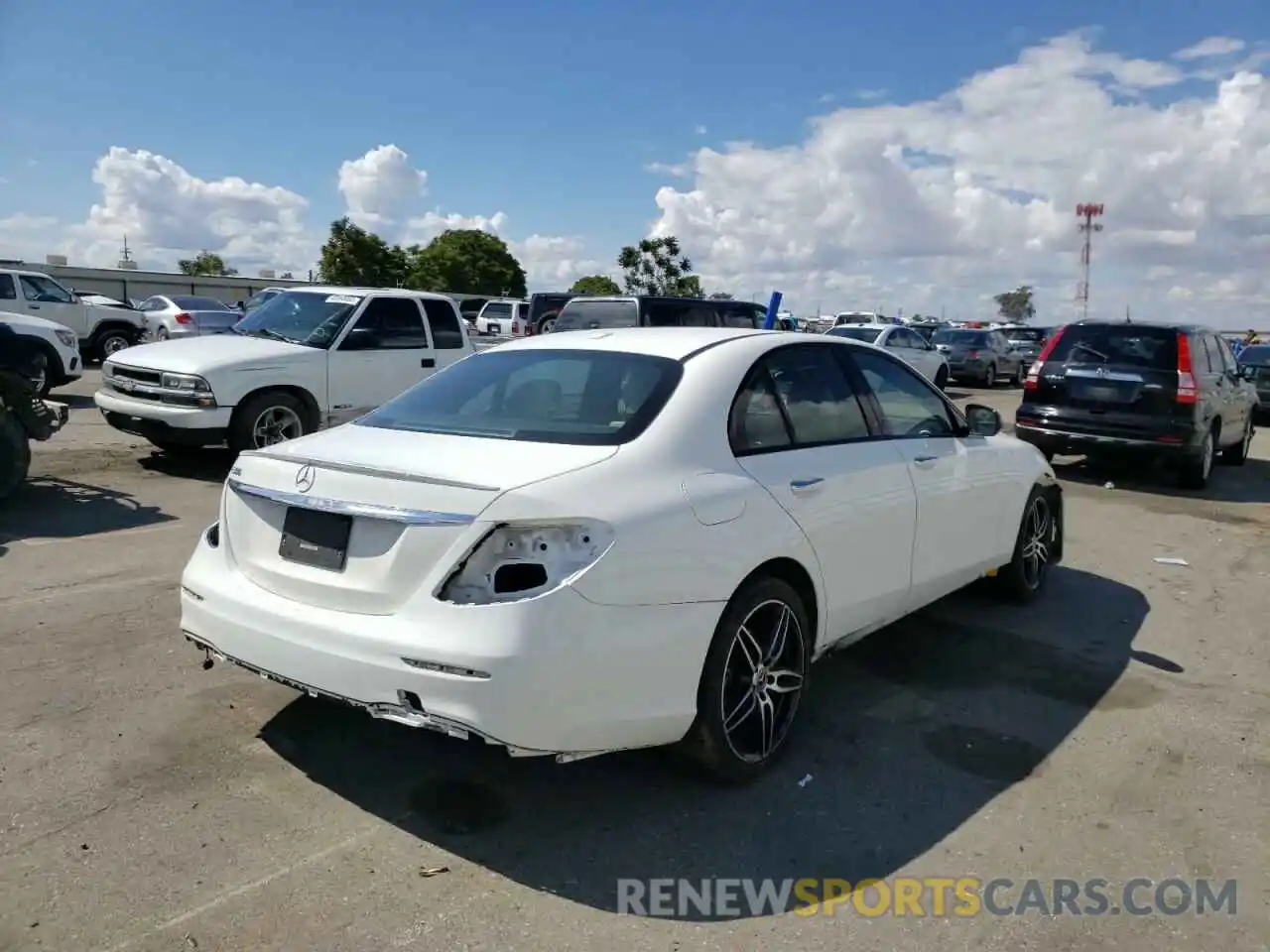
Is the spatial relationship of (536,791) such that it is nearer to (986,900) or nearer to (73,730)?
(986,900)

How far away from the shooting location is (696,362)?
4.06 meters

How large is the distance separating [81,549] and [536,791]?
14.9 feet

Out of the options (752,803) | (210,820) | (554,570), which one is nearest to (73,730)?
(210,820)

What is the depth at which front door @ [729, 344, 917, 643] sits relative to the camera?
3996mm

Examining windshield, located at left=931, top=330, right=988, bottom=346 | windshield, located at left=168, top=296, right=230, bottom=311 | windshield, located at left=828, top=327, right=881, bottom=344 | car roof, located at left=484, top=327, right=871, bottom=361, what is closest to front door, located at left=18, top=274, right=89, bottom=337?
windshield, located at left=168, top=296, right=230, bottom=311

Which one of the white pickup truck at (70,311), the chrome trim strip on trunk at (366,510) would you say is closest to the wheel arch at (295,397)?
the chrome trim strip on trunk at (366,510)

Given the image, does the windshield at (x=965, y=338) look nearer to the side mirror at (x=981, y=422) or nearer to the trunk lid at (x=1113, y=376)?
the trunk lid at (x=1113, y=376)

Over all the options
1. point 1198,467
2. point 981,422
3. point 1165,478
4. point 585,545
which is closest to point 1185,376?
point 1198,467

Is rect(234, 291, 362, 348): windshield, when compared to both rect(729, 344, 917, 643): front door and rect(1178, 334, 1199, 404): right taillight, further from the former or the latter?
rect(1178, 334, 1199, 404): right taillight

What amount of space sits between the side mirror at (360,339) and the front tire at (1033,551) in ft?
22.4

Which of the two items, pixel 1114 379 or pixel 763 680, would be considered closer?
pixel 763 680

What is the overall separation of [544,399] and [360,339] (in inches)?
270

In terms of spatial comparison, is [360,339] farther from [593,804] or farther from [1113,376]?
[1113,376]

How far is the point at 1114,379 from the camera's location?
429 inches
